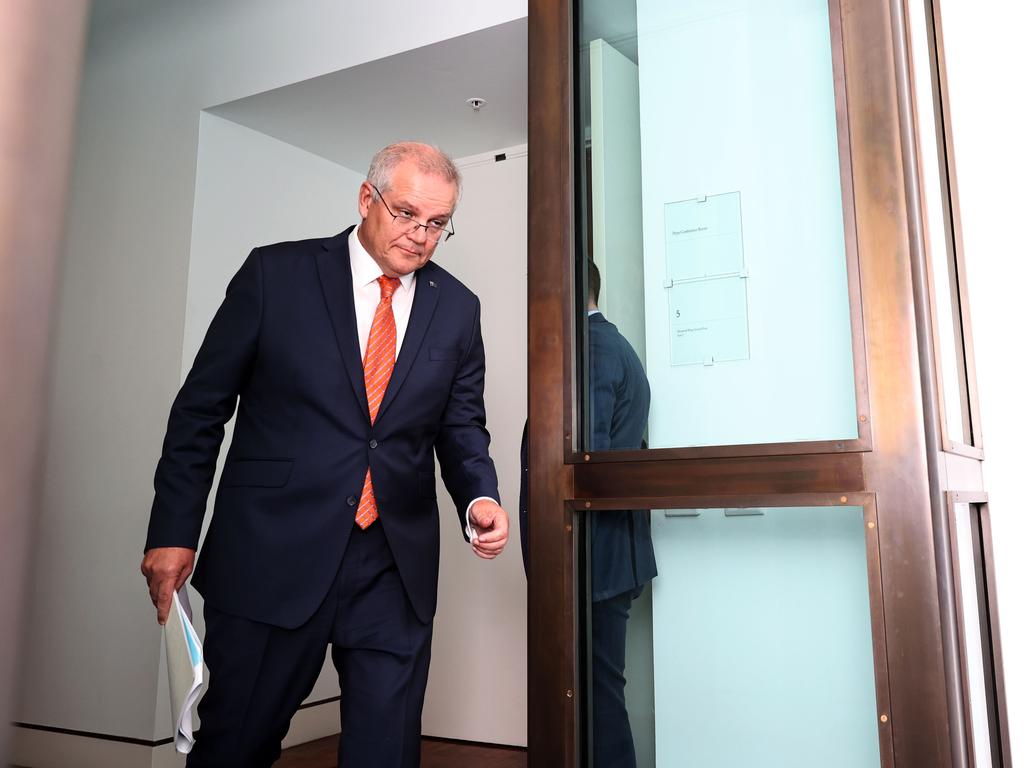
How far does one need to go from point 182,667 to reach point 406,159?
112 cm

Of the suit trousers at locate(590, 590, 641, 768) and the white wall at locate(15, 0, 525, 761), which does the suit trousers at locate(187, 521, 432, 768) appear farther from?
the white wall at locate(15, 0, 525, 761)

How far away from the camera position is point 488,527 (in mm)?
1851

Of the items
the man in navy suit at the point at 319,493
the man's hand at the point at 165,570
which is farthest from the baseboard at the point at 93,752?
the man's hand at the point at 165,570

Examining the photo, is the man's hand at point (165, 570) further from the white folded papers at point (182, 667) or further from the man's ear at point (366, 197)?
the man's ear at point (366, 197)

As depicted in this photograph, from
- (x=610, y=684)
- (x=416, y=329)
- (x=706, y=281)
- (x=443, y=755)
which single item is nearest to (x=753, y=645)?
(x=610, y=684)

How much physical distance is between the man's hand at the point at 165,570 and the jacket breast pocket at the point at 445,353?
0.62 m

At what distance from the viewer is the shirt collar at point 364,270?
198 centimetres

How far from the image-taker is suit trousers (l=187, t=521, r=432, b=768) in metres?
1.73

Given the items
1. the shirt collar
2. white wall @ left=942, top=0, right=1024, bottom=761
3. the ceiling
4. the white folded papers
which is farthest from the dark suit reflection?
the ceiling

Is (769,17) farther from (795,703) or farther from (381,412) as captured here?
(795,703)

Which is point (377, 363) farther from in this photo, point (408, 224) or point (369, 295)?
point (408, 224)

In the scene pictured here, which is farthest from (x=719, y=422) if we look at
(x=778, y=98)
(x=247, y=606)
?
(x=247, y=606)

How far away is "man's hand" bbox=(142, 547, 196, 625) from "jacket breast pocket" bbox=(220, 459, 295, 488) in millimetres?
162

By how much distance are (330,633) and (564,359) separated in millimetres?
704
